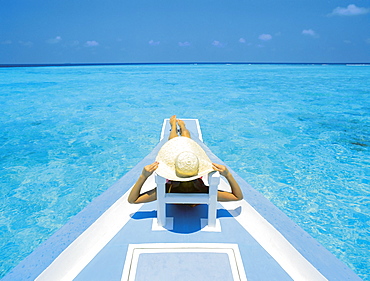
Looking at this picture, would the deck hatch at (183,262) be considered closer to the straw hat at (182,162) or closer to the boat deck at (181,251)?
the boat deck at (181,251)

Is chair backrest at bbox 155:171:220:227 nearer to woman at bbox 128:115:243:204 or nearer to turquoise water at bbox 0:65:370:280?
woman at bbox 128:115:243:204

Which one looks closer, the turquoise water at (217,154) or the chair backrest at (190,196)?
the chair backrest at (190,196)

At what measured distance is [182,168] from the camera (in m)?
1.91

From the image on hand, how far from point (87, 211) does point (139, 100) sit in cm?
1299

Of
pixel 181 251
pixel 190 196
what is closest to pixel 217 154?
pixel 190 196

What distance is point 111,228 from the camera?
242 centimetres

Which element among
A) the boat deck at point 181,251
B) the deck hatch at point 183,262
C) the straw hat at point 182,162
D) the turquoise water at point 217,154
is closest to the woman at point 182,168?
the straw hat at point 182,162

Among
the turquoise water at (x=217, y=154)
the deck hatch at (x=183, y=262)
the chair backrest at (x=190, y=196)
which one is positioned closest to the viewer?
the deck hatch at (x=183, y=262)

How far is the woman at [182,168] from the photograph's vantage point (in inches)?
75.4

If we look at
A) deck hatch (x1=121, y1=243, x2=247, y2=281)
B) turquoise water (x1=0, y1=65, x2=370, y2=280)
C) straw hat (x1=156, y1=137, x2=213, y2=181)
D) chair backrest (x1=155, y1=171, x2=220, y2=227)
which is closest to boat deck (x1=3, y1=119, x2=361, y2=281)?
deck hatch (x1=121, y1=243, x2=247, y2=281)

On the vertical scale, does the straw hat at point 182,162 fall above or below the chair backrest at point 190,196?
above

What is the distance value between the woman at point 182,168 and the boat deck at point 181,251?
328mm

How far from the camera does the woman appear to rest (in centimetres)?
192

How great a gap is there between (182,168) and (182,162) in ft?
0.16
